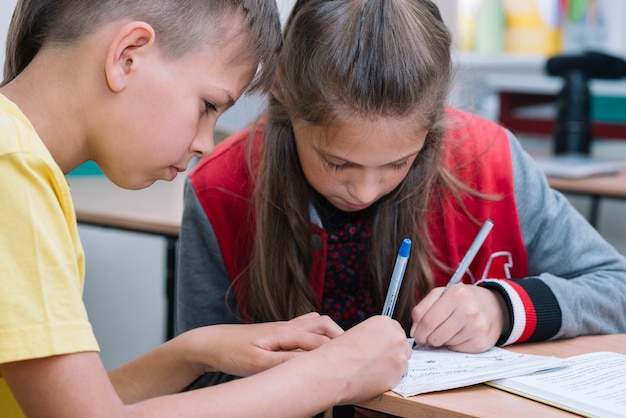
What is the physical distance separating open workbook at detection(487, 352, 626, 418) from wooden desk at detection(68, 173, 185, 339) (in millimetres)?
928

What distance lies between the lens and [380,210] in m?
1.31

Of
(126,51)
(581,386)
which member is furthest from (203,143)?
(581,386)

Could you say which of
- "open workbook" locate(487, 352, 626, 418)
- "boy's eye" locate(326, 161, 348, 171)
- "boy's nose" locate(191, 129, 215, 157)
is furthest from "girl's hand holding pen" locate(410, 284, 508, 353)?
"boy's nose" locate(191, 129, 215, 157)

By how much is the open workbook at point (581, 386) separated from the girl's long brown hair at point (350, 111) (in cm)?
32

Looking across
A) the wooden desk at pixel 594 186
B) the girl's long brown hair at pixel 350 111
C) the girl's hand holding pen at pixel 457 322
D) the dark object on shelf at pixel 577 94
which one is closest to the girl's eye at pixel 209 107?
the girl's long brown hair at pixel 350 111

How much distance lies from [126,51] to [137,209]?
101 cm

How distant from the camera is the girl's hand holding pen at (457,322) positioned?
41.3 inches

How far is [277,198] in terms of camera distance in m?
1.31

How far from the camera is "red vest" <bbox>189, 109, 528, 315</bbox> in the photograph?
134 centimetres

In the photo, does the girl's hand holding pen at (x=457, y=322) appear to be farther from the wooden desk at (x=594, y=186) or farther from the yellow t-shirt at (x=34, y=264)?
the wooden desk at (x=594, y=186)

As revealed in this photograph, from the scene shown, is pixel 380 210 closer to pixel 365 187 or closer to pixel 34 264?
pixel 365 187

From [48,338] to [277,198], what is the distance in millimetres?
618

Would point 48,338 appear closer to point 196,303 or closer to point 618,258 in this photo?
Answer: point 196,303

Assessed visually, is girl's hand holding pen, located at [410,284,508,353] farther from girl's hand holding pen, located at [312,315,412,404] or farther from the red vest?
the red vest
